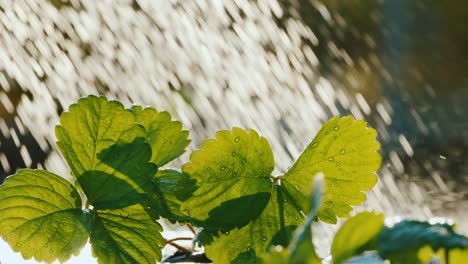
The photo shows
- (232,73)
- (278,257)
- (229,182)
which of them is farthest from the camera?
(232,73)

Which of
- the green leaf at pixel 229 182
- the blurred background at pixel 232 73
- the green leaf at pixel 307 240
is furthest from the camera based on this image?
the blurred background at pixel 232 73

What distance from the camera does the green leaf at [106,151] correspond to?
315 millimetres

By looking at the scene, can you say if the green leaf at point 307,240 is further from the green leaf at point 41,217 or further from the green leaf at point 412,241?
the green leaf at point 41,217

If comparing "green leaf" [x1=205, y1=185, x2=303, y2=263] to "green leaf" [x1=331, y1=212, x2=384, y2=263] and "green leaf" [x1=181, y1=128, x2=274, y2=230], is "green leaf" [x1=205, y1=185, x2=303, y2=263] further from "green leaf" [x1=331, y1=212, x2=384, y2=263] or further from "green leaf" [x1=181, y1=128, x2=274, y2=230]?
"green leaf" [x1=331, y1=212, x2=384, y2=263]

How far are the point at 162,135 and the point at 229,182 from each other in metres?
0.06

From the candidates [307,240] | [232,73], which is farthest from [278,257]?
[232,73]

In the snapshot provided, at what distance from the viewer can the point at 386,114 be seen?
4.10 metres

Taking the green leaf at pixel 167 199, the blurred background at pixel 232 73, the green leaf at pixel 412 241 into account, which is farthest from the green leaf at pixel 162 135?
the blurred background at pixel 232 73

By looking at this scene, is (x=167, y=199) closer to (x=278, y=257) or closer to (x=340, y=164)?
(x=340, y=164)

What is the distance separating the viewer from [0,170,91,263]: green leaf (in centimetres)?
31

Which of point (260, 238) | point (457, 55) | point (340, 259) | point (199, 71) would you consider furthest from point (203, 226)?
point (457, 55)

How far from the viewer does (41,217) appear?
319mm

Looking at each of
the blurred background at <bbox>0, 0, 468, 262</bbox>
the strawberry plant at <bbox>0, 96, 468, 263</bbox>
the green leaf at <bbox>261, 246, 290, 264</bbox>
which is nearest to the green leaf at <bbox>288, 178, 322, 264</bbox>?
the green leaf at <bbox>261, 246, 290, 264</bbox>

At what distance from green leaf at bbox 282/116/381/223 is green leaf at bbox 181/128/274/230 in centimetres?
2
